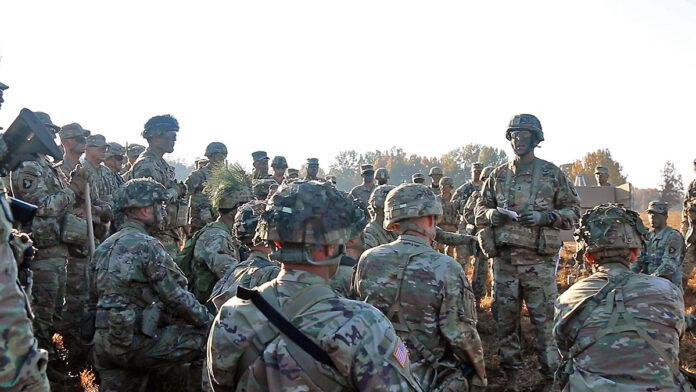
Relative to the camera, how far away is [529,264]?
24.4 feet

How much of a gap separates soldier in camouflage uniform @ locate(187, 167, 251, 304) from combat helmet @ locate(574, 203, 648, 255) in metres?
3.38

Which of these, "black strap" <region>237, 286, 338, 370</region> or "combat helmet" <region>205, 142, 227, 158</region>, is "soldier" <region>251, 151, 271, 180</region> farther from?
"black strap" <region>237, 286, 338, 370</region>

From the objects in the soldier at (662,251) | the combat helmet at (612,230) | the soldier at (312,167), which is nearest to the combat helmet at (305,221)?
the combat helmet at (612,230)

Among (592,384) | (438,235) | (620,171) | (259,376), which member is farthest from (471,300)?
(620,171)

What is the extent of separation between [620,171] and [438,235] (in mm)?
50674

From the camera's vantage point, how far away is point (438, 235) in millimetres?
9414

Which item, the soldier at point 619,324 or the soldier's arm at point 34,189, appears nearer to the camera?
the soldier at point 619,324

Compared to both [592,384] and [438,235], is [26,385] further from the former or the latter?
[438,235]

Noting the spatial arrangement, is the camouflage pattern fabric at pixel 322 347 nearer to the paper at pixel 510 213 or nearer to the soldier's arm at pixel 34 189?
the paper at pixel 510 213

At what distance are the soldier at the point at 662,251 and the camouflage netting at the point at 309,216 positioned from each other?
28.4 ft

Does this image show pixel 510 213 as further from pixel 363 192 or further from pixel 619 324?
pixel 363 192

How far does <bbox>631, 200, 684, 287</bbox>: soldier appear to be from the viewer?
10.2m

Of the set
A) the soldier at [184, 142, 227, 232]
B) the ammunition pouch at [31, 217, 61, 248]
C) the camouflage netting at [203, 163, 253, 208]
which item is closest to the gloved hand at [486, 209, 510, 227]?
the camouflage netting at [203, 163, 253, 208]

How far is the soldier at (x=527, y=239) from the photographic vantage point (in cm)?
733
